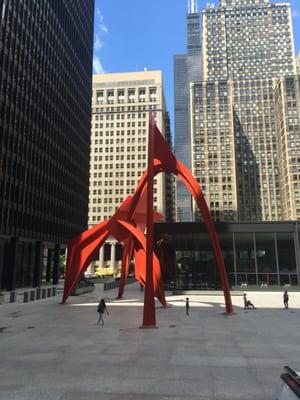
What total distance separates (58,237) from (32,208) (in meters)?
11.8

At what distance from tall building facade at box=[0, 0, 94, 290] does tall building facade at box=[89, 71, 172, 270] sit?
181 ft

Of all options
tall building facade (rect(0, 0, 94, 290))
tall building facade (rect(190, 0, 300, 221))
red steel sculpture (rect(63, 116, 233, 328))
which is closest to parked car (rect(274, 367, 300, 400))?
red steel sculpture (rect(63, 116, 233, 328))

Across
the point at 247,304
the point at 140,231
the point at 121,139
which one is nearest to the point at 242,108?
the point at 121,139

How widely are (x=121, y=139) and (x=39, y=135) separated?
282 ft

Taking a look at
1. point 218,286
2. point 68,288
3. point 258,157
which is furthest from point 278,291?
point 258,157

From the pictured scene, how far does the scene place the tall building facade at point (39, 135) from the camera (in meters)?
46.2

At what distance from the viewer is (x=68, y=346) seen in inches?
566

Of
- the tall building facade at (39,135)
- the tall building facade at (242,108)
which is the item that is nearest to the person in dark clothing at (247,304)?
the tall building facade at (39,135)

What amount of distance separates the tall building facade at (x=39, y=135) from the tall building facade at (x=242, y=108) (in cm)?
5777

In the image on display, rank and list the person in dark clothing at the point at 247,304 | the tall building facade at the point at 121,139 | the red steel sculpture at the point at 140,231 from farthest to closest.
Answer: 1. the tall building facade at the point at 121,139
2. the person in dark clothing at the point at 247,304
3. the red steel sculpture at the point at 140,231

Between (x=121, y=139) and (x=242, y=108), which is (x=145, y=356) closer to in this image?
(x=121, y=139)

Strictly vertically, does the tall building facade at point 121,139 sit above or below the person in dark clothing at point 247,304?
above

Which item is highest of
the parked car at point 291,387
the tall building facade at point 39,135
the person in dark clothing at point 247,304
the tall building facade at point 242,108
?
the tall building facade at point 242,108

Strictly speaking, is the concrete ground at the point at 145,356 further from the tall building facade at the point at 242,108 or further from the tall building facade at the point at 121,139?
the tall building facade at the point at 121,139
